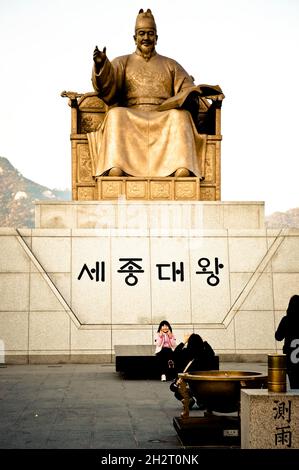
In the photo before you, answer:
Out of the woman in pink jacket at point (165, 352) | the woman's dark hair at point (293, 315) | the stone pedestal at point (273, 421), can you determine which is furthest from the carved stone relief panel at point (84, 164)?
the stone pedestal at point (273, 421)

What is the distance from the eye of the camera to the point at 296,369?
666cm

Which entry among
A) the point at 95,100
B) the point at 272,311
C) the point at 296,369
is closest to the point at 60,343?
the point at 272,311

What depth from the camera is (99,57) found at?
1351cm

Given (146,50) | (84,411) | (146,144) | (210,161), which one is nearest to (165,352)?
(84,411)

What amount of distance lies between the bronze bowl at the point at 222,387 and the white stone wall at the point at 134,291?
22.3ft

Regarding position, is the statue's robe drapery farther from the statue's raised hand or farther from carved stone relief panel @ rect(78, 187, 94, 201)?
carved stone relief panel @ rect(78, 187, 94, 201)

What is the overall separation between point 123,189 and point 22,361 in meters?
3.68

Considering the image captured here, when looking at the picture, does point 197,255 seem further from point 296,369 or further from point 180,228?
point 296,369

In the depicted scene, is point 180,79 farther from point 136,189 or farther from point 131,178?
point 136,189

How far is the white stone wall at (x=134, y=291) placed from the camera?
1248 cm

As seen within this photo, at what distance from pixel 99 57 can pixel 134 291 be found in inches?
174

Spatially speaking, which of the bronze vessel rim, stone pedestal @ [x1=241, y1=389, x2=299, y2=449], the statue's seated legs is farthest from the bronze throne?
stone pedestal @ [x1=241, y1=389, x2=299, y2=449]

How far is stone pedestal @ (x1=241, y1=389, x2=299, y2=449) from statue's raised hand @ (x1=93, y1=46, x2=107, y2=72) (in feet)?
32.2

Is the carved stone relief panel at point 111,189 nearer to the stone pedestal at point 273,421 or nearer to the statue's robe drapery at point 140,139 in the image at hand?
the statue's robe drapery at point 140,139
